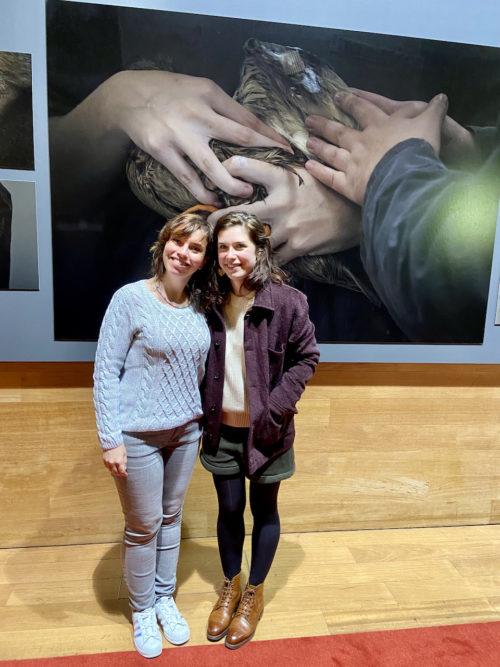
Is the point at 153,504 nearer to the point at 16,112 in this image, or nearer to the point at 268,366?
the point at 268,366

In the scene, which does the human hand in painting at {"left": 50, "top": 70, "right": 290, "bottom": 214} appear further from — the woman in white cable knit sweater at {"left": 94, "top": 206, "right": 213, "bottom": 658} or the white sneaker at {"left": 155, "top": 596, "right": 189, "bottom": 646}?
the white sneaker at {"left": 155, "top": 596, "right": 189, "bottom": 646}

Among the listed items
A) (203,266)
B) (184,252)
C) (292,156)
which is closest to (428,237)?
(292,156)

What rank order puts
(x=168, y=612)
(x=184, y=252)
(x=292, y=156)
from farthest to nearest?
(x=292, y=156) → (x=168, y=612) → (x=184, y=252)

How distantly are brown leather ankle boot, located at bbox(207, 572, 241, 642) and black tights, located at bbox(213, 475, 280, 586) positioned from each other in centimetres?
4

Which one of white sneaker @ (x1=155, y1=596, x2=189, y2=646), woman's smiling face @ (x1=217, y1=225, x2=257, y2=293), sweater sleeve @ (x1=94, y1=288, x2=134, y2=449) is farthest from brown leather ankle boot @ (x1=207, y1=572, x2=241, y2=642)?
woman's smiling face @ (x1=217, y1=225, x2=257, y2=293)

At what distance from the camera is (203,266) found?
163 centimetres

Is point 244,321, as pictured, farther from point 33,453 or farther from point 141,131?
point 33,453

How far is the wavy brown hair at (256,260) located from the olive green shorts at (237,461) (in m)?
0.49

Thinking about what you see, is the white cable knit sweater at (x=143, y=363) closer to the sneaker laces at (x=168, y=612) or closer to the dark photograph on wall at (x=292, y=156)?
the dark photograph on wall at (x=292, y=156)

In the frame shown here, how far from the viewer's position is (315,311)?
2.21 meters

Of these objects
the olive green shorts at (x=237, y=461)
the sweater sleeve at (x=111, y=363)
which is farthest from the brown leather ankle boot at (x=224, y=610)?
the sweater sleeve at (x=111, y=363)

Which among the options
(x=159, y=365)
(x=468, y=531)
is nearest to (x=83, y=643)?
(x=159, y=365)

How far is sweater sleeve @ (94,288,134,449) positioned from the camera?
1.49 m

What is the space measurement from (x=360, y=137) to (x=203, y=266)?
1.06 meters
